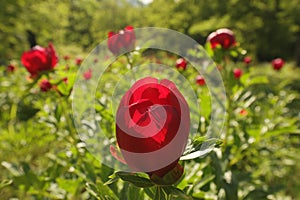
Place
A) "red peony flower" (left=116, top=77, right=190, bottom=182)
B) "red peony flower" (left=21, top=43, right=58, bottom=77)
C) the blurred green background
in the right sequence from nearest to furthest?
"red peony flower" (left=116, top=77, right=190, bottom=182)
"red peony flower" (left=21, top=43, right=58, bottom=77)
the blurred green background

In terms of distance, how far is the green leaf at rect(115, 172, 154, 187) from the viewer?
0.37 m

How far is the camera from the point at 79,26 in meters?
13.1

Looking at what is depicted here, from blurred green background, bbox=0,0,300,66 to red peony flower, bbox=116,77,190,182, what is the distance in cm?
262

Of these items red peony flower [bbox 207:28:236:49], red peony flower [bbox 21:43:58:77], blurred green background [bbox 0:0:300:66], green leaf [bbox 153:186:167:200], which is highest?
blurred green background [bbox 0:0:300:66]

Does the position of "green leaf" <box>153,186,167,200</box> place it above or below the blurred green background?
below

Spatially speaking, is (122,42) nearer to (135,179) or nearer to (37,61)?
(37,61)

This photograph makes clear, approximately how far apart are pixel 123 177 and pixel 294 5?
9.41 m

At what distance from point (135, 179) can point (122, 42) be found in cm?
57

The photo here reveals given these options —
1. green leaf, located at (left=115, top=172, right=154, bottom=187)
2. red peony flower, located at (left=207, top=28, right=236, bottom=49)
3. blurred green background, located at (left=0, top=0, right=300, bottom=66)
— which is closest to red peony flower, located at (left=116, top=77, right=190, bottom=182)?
green leaf, located at (left=115, top=172, right=154, bottom=187)

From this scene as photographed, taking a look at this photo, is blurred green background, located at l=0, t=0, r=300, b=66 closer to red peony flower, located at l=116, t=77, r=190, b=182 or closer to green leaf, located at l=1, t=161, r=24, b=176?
green leaf, located at l=1, t=161, r=24, b=176

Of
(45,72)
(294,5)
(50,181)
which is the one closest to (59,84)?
(45,72)

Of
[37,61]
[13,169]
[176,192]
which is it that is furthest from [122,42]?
[176,192]

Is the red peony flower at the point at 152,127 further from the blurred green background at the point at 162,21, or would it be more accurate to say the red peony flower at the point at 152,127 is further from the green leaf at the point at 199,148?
the blurred green background at the point at 162,21

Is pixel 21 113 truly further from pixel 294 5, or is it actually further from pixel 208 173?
pixel 294 5
